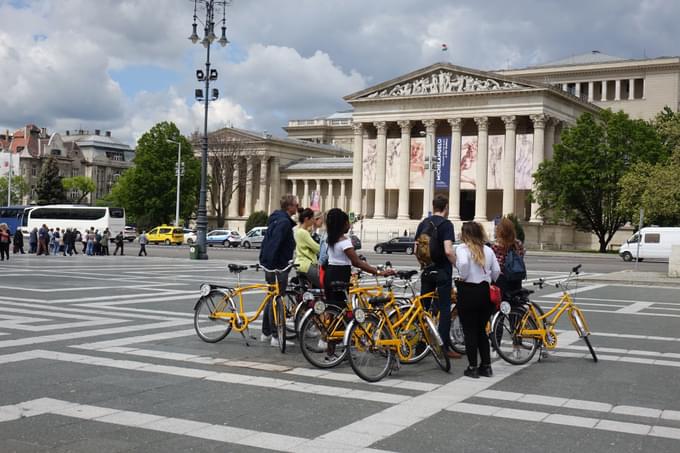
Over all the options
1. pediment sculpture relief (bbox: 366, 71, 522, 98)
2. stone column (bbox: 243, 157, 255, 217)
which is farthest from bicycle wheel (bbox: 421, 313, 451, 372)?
stone column (bbox: 243, 157, 255, 217)

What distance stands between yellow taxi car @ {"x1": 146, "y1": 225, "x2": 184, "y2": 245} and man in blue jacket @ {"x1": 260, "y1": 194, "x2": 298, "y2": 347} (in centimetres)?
6201

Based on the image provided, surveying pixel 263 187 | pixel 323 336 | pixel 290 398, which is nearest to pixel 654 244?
pixel 323 336

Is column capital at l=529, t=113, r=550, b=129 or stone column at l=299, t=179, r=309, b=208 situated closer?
column capital at l=529, t=113, r=550, b=129

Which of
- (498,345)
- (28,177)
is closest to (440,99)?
(498,345)

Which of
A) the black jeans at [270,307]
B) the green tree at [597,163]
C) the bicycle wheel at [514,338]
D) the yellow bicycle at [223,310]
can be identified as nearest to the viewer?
the bicycle wheel at [514,338]

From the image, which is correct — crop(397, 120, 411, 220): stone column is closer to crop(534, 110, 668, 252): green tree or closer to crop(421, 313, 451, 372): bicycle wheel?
crop(534, 110, 668, 252): green tree

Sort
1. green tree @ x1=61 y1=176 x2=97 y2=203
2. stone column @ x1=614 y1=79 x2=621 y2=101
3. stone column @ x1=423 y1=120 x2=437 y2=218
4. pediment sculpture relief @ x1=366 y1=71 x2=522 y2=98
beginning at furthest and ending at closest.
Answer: green tree @ x1=61 y1=176 x2=97 y2=203 → stone column @ x1=614 y1=79 x2=621 y2=101 → pediment sculpture relief @ x1=366 y1=71 x2=522 y2=98 → stone column @ x1=423 y1=120 x2=437 y2=218

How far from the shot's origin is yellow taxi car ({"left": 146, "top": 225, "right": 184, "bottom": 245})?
72.2m

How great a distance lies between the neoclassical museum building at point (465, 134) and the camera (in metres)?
75.2

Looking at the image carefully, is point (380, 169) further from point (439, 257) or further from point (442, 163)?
point (439, 257)

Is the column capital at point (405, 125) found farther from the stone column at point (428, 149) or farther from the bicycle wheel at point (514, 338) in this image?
the bicycle wheel at point (514, 338)

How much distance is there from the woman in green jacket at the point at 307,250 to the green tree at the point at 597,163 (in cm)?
5320

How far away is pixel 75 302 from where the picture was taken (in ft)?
55.6

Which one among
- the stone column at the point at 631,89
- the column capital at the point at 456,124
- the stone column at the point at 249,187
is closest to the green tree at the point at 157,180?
the stone column at the point at 249,187
